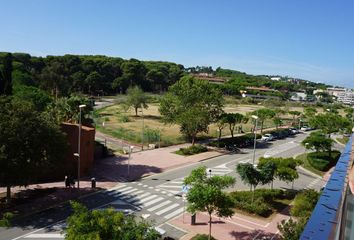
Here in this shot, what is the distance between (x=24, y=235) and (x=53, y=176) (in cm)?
1120

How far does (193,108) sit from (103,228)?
35.9m

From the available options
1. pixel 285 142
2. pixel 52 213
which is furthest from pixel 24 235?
pixel 285 142

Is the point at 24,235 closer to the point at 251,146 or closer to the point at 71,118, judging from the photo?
the point at 71,118

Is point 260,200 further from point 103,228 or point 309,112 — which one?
point 309,112

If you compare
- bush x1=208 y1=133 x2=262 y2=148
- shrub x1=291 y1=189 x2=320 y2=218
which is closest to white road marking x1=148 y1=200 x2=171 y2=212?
shrub x1=291 y1=189 x2=320 y2=218

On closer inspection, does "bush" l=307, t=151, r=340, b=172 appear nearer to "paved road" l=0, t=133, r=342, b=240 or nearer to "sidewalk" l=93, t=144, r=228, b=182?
"paved road" l=0, t=133, r=342, b=240

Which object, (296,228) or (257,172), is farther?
(257,172)

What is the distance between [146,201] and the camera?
26859mm

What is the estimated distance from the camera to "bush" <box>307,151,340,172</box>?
131 ft

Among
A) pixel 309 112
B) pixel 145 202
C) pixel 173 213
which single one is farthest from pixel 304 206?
pixel 309 112

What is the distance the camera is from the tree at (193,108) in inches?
1841

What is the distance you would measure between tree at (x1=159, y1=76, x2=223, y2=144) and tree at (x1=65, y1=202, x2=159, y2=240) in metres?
33.5

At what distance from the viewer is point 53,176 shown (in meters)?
31.4

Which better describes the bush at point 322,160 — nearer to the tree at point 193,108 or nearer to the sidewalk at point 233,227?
the tree at point 193,108
